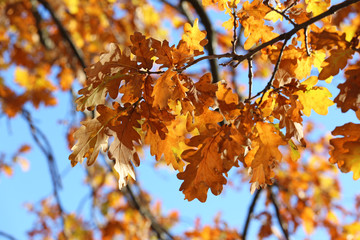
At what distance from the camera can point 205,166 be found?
115cm

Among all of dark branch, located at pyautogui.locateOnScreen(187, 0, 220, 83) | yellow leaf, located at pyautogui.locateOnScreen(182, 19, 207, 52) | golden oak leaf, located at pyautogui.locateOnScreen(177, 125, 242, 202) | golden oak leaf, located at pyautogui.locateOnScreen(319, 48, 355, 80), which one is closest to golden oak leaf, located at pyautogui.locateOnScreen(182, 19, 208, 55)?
yellow leaf, located at pyautogui.locateOnScreen(182, 19, 207, 52)

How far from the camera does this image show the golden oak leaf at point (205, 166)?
3.68 feet

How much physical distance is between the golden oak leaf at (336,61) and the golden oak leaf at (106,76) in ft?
2.04

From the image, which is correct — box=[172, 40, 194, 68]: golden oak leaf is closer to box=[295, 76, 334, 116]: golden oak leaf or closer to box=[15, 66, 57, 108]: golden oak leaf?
box=[295, 76, 334, 116]: golden oak leaf

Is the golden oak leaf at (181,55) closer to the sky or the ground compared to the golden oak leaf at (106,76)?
closer to the sky

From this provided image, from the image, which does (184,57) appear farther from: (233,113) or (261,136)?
(261,136)

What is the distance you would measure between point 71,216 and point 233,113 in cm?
684

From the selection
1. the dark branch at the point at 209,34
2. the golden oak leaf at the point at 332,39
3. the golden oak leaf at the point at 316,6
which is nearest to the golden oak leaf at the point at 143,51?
the golden oak leaf at the point at 332,39

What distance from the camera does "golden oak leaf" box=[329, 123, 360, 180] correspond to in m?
1.02

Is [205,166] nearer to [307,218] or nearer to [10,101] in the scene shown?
[307,218]

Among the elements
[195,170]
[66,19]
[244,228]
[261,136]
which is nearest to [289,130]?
[261,136]

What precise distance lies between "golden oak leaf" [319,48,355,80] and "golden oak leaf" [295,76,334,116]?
139mm

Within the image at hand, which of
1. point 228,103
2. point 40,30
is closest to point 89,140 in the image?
point 228,103

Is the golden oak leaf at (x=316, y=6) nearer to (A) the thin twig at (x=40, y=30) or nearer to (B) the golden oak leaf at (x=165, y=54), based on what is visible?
(B) the golden oak leaf at (x=165, y=54)
